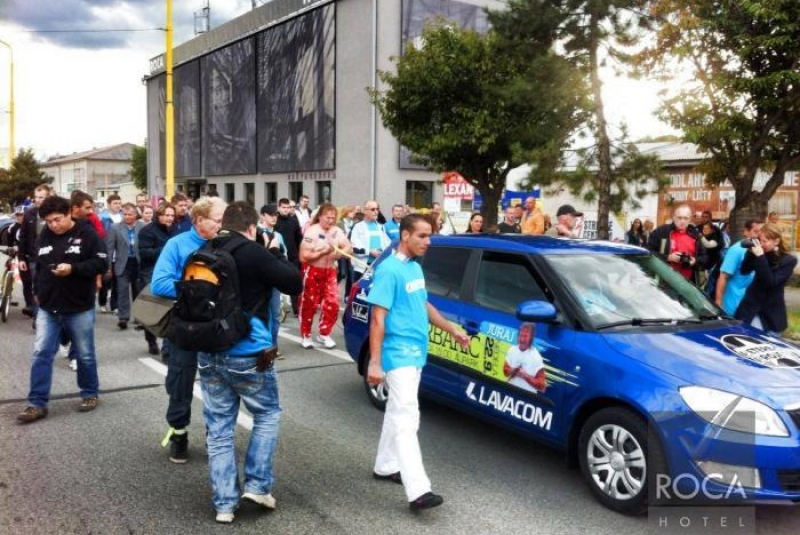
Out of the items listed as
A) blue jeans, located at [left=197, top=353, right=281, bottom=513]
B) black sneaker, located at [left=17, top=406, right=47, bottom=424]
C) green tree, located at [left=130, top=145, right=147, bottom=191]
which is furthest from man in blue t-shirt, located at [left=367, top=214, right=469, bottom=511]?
green tree, located at [left=130, top=145, right=147, bottom=191]

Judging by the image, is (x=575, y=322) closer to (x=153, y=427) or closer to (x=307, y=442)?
(x=307, y=442)

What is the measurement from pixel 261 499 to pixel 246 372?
0.75 m

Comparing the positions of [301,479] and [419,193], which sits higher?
[419,193]

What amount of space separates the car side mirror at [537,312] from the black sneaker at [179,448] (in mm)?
2400

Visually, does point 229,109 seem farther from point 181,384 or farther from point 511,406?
point 511,406

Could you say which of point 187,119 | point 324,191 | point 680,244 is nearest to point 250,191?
point 324,191

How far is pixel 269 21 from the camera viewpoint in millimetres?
34500

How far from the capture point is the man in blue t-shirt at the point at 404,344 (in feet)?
12.5

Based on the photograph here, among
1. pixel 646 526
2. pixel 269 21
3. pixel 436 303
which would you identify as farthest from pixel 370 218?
pixel 269 21

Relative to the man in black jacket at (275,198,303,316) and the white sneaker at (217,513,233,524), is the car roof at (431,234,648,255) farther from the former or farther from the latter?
the man in black jacket at (275,198,303,316)

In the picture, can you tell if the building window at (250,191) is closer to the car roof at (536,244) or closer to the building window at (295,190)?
the building window at (295,190)

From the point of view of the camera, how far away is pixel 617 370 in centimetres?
383

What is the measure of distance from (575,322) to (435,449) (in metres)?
1.44

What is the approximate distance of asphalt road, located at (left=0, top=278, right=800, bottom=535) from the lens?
3.74 metres
